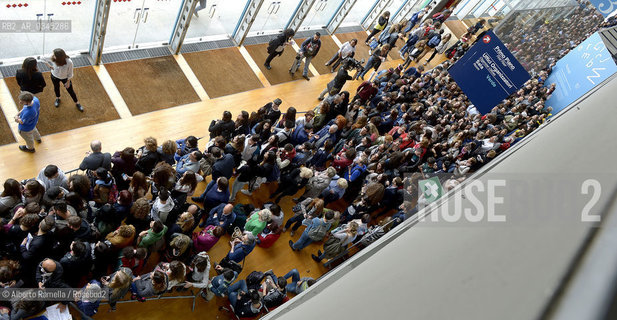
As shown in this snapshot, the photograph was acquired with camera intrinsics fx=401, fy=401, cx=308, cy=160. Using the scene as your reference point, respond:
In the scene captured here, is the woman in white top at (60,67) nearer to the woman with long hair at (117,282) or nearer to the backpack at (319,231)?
the woman with long hair at (117,282)

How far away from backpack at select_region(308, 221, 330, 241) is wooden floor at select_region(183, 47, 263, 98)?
480 cm

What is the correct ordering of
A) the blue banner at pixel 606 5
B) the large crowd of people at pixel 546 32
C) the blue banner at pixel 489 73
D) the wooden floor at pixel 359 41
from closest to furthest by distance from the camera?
the blue banner at pixel 489 73, the blue banner at pixel 606 5, the large crowd of people at pixel 546 32, the wooden floor at pixel 359 41

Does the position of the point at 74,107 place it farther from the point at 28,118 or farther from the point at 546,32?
the point at 546,32

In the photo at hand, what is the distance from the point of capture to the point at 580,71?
12305 millimetres

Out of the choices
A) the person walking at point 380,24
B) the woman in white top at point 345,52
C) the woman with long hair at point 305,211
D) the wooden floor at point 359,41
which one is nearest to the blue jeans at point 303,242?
the woman with long hair at point 305,211

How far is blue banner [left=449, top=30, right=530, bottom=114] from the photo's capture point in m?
7.85

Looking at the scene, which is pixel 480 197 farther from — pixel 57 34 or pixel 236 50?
pixel 236 50

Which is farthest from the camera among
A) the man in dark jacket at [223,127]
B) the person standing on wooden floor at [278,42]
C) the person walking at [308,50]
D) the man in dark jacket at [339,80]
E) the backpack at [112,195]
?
the person walking at [308,50]

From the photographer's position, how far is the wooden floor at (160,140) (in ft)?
19.1

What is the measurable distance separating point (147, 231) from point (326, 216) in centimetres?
269

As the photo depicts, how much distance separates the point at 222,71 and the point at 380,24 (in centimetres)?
608

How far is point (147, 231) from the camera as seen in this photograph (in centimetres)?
519

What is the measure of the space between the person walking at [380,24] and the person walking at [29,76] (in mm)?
10288

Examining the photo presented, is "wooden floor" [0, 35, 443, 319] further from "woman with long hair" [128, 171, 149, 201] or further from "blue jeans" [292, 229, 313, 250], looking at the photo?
"woman with long hair" [128, 171, 149, 201]
